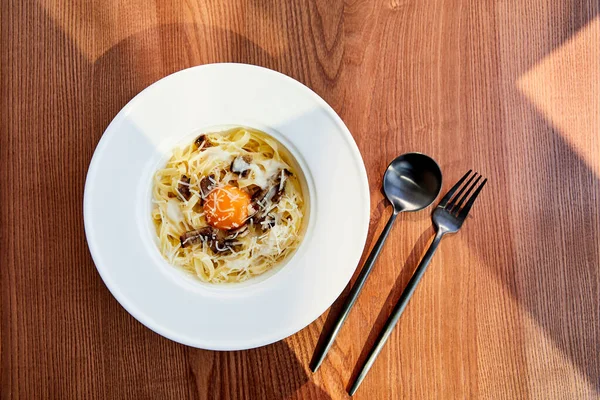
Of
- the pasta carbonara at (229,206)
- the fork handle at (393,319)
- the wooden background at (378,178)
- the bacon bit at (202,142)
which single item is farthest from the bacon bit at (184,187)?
the fork handle at (393,319)

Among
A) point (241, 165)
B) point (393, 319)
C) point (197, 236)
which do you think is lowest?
point (393, 319)

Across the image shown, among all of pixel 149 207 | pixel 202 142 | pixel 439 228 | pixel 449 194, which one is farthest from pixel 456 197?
pixel 149 207

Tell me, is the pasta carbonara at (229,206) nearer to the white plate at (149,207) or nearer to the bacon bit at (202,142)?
the bacon bit at (202,142)

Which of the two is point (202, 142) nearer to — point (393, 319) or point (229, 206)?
point (229, 206)

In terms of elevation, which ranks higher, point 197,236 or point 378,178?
point 378,178

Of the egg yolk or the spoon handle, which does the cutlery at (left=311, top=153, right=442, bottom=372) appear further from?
the egg yolk

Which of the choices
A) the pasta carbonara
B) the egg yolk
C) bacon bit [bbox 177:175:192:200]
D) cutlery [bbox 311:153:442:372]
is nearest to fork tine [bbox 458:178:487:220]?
cutlery [bbox 311:153:442:372]

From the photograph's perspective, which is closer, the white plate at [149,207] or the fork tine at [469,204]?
the white plate at [149,207]
